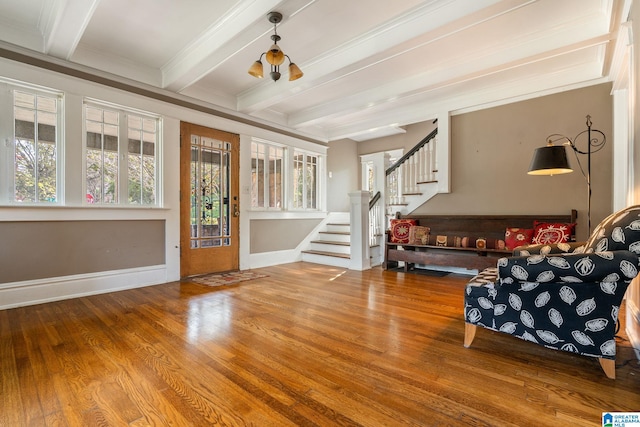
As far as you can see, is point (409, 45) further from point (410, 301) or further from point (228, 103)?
point (228, 103)

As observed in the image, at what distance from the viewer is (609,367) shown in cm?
175

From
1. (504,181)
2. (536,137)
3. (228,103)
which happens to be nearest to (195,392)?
(228,103)

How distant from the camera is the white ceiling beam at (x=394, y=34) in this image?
2586 millimetres

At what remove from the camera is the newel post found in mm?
5078

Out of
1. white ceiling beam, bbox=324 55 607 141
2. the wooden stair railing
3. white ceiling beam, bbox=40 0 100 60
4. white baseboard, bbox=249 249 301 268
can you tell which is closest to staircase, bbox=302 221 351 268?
white baseboard, bbox=249 249 301 268

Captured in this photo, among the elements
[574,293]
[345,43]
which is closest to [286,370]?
[574,293]

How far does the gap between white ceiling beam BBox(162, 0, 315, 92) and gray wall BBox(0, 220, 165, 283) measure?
203 centimetres

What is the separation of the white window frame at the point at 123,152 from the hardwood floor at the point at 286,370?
1.40 meters

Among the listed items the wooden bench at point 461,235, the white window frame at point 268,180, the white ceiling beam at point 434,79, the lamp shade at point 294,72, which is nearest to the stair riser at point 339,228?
the white window frame at point 268,180

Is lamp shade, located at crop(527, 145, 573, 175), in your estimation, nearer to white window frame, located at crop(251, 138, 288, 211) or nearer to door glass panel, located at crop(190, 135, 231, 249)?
white window frame, located at crop(251, 138, 288, 211)

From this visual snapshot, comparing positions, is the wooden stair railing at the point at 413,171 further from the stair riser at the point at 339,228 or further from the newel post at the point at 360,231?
the stair riser at the point at 339,228

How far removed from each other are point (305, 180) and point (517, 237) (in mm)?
4042

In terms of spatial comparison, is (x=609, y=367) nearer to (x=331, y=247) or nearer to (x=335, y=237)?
(x=331, y=247)

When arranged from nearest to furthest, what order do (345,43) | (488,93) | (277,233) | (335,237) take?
(345,43), (488,93), (277,233), (335,237)
